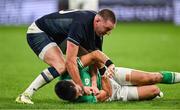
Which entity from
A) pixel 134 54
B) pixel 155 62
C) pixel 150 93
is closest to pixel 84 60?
pixel 150 93

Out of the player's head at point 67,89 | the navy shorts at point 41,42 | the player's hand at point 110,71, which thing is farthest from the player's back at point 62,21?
the player's head at point 67,89

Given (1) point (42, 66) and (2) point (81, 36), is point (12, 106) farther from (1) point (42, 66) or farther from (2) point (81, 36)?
(1) point (42, 66)

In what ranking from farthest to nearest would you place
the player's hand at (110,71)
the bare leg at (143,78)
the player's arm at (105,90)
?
1. the bare leg at (143,78)
2. the player's arm at (105,90)
3. the player's hand at (110,71)

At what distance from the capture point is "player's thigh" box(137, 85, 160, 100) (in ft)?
35.0

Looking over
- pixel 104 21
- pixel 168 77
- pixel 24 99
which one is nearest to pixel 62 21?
pixel 104 21

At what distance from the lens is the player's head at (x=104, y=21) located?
9953 mm

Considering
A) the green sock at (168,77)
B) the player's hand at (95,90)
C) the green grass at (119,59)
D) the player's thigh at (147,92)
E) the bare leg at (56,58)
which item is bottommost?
the green grass at (119,59)

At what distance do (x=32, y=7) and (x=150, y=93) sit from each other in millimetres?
20189

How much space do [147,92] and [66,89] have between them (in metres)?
1.41

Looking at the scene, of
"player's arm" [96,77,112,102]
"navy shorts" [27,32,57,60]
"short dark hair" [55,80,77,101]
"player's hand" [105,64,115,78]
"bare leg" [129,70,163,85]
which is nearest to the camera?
"short dark hair" [55,80,77,101]

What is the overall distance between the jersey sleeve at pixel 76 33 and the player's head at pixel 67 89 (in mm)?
567

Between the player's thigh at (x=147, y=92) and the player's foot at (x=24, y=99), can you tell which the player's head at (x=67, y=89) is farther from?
the player's thigh at (x=147, y=92)

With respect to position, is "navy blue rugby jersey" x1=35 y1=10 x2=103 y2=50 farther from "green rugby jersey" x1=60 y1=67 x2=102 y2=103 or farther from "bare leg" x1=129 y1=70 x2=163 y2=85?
"bare leg" x1=129 y1=70 x2=163 y2=85

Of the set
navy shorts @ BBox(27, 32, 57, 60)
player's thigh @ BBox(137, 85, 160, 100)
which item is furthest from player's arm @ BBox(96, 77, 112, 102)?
navy shorts @ BBox(27, 32, 57, 60)
